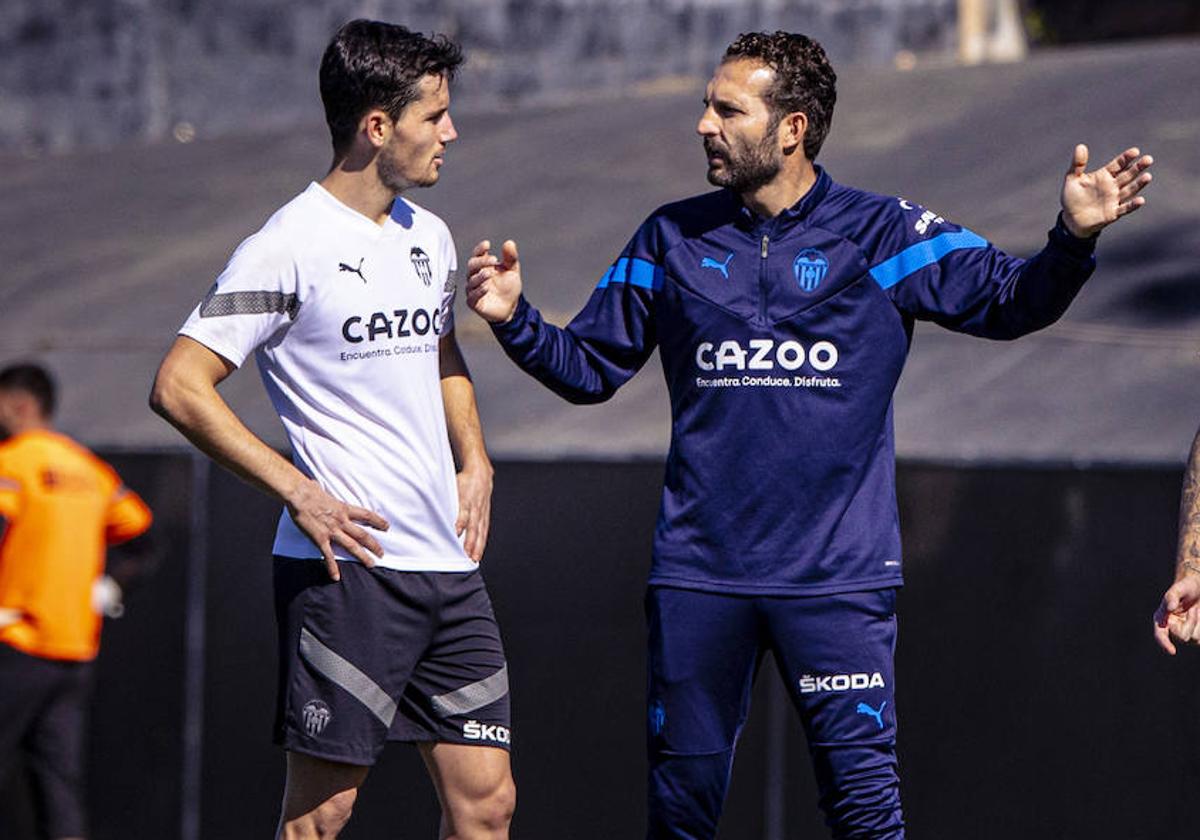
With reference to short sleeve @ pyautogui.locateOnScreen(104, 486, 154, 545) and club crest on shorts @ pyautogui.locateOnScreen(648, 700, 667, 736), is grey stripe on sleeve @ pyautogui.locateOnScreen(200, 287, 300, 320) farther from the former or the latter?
short sleeve @ pyautogui.locateOnScreen(104, 486, 154, 545)

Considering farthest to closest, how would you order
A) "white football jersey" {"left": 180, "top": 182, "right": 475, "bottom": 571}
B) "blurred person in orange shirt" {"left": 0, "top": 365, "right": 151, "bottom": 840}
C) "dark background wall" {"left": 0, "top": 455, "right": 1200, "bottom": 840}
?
1. "blurred person in orange shirt" {"left": 0, "top": 365, "right": 151, "bottom": 840}
2. "dark background wall" {"left": 0, "top": 455, "right": 1200, "bottom": 840}
3. "white football jersey" {"left": 180, "top": 182, "right": 475, "bottom": 571}

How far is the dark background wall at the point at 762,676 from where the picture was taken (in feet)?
22.6

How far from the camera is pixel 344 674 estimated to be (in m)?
4.85

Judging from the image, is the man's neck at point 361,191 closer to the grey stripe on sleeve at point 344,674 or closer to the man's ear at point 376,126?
the man's ear at point 376,126

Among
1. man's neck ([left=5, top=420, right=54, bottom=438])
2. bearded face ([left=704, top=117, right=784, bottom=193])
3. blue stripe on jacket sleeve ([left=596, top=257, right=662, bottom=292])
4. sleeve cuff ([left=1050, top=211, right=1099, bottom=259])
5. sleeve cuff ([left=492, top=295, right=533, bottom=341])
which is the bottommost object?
man's neck ([left=5, top=420, right=54, bottom=438])

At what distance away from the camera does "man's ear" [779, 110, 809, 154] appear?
16.1 feet

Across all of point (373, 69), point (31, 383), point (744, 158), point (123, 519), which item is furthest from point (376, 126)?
point (123, 519)

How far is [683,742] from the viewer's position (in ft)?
15.9

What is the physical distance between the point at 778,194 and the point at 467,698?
1.37 meters

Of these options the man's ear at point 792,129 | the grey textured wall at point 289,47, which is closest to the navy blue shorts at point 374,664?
the man's ear at point 792,129

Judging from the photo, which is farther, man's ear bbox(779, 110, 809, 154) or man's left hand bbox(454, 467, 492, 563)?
man's left hand bbox(454, 467, 492, 563)

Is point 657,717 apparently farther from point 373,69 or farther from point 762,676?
point 762,676

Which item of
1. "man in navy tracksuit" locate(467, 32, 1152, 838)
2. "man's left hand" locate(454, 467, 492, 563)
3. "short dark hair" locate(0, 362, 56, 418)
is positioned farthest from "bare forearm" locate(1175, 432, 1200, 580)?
"short dark hair" locate(0, 362, 56, 418)

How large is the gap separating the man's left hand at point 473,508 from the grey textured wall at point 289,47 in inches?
379
